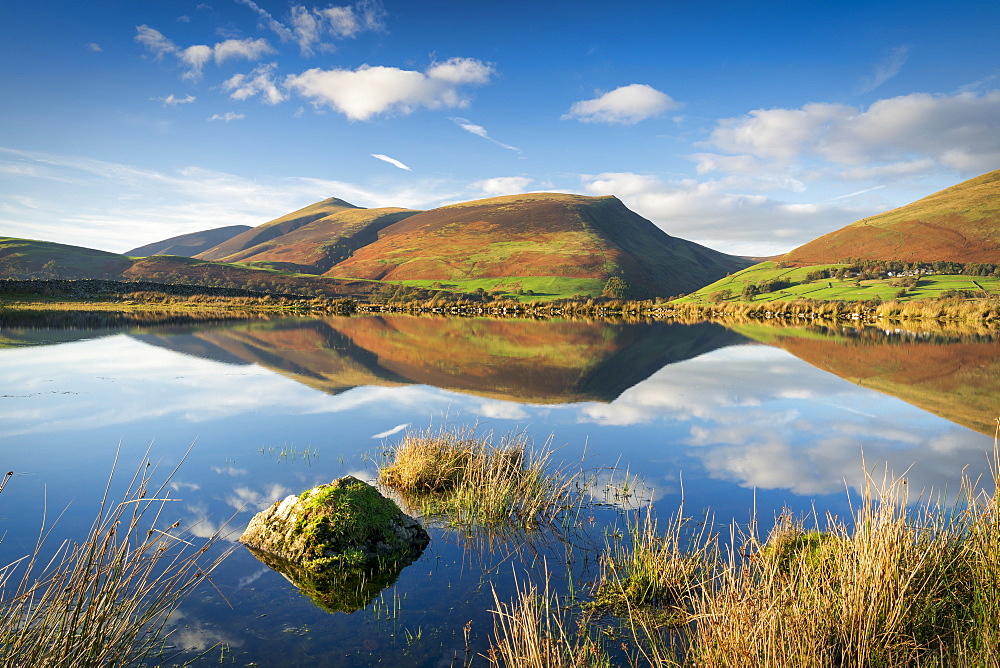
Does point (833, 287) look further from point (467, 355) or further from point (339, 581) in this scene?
point (339, 581)

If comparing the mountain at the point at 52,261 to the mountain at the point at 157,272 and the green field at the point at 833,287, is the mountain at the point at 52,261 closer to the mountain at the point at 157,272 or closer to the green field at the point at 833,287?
the mountain at the point at 157,272

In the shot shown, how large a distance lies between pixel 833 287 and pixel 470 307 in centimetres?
4442

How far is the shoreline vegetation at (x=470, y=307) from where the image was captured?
4772 centimetres

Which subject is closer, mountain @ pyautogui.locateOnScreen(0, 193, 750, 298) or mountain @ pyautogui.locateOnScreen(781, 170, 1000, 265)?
mountain @ pyautogui.locateOnScreen(781, 170, 1000, 265)

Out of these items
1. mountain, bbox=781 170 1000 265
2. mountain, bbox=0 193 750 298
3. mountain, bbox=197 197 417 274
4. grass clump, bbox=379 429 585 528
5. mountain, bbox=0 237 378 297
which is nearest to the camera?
grass clump, bbox=379 429 585 528

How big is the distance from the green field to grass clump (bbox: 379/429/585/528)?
59436mm

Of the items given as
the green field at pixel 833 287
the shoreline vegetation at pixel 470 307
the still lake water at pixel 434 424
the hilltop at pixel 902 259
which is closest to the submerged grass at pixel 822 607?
the still lake water at pixel 434 424

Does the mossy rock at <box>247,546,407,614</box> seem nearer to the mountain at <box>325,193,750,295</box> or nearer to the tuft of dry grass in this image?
the tuft of dry grass

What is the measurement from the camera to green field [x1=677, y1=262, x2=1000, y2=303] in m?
55.4

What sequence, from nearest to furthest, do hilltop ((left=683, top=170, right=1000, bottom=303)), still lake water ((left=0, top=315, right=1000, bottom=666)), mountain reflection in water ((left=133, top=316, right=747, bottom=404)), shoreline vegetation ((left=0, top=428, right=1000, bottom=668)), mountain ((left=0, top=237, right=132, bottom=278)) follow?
shoreline vegetation ((left=0, top=428, right=1000, bottom=668))
still lake water ((left=0, top=315, right=1000, bottom=666))
mountain reflection in water ((left=133, top=316, right=747, bottom=404))
hilltop ((left=683, top=170, right=1000, bottom=303))
mountain ((left=0, top=237, right=132, bottom=278))

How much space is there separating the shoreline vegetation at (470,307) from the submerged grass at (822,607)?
4756 cm

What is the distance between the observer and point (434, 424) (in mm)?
11750

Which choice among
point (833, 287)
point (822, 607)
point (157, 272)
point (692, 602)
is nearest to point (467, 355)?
point (692, 602)

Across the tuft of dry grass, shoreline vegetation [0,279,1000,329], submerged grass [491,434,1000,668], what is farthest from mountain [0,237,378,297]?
the tuft of dry grass
